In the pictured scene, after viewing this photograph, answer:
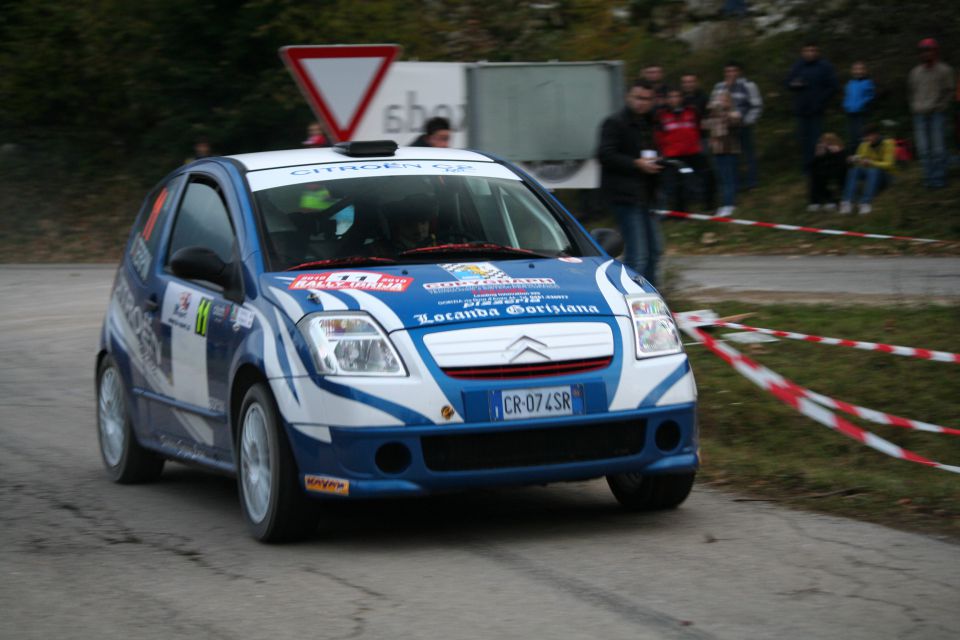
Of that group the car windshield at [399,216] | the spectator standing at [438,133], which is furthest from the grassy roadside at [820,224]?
the car windshield at [399,216]

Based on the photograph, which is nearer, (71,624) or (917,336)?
(71,624)

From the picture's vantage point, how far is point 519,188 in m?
8.45

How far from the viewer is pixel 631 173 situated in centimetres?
1309

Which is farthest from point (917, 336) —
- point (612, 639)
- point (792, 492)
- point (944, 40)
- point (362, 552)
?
point (944, 40)

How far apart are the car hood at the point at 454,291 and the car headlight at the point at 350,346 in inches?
2.3

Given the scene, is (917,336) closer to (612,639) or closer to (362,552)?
(362,552)

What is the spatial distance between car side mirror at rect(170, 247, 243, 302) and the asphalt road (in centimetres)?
113

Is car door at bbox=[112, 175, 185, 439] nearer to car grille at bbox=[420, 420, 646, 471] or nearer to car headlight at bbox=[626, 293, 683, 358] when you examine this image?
car grille at bbox=[420, 420, 646, 471]

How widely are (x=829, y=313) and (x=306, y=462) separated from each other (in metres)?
7.56

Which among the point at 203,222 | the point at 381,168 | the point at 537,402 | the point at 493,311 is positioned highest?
the point at 381,168

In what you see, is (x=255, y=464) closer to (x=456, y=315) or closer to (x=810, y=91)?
(x=456, y=315)

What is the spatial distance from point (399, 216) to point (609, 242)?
1.09m

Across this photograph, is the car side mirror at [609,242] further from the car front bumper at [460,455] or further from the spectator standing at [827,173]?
the spectator standing at [827,173]

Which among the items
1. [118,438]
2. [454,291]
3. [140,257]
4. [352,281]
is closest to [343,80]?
[140,257]
